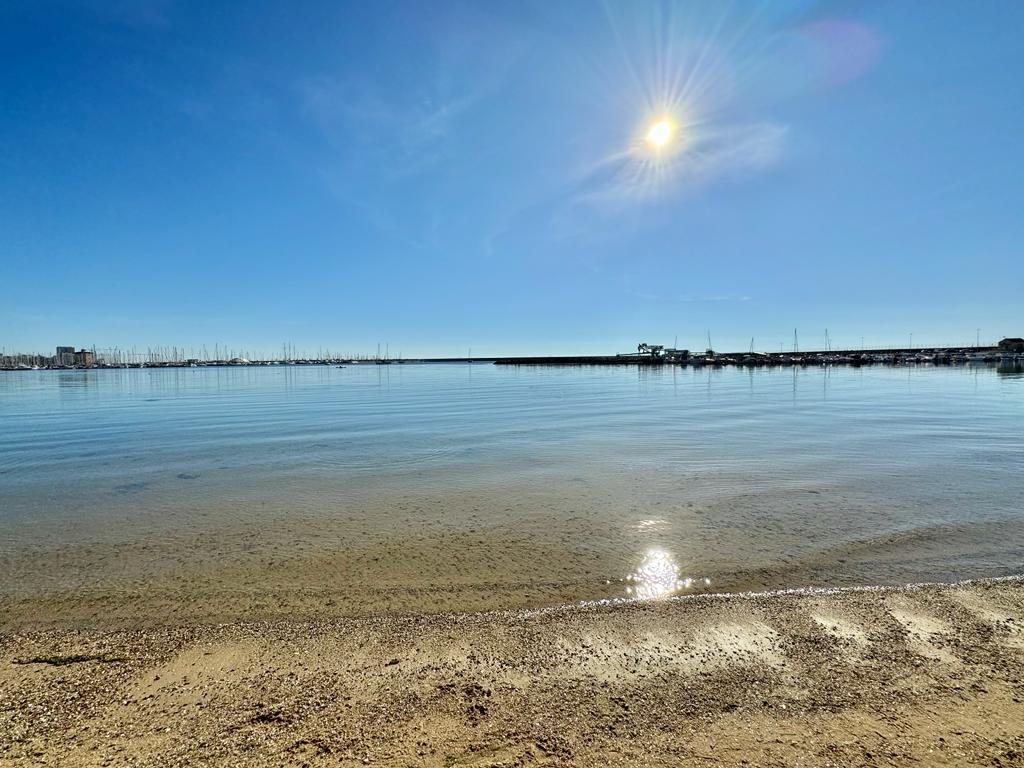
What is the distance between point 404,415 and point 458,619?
23308 millimetres

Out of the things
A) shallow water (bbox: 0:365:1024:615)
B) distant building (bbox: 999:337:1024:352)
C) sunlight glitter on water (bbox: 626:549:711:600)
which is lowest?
sunlight glitter on water (bbox: 626:549:711:600)

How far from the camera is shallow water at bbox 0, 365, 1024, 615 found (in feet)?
22.1

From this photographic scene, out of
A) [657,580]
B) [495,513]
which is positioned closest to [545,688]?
[657,580]

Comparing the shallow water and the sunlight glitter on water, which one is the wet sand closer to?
the sunlight glitter on water

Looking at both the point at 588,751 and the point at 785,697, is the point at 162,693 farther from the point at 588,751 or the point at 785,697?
the point at 785,697

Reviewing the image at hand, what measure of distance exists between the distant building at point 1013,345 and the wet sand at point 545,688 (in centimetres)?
21987

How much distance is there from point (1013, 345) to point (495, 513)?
735 ft

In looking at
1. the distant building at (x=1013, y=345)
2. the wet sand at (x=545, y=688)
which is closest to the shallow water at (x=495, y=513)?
the wet sand at (x=545, y=688)

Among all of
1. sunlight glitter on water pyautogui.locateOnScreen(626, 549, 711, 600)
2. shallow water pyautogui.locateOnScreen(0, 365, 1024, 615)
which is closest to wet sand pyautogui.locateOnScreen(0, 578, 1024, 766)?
sunlight glitter on water pyautogui.locateOnScreen(626, 549, 711, 600)

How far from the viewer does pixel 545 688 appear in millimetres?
4227

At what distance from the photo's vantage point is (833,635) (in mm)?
5004

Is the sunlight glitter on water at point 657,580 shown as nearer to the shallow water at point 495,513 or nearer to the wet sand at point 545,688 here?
the shallow water at point 495,513

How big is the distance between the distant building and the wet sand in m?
220

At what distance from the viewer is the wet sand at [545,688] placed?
138 inches
